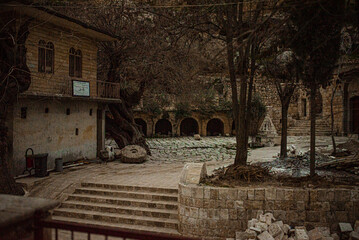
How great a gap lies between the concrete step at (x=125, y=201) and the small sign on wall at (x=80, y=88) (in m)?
6.12

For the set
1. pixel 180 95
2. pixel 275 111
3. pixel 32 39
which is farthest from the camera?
pixel 275 111

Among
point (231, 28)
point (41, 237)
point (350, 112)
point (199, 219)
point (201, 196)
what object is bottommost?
point (199, 219)

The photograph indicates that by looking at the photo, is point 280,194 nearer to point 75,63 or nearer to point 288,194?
point 288,194

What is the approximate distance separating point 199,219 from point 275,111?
88.7 ft

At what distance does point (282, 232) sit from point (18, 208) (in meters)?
6.05

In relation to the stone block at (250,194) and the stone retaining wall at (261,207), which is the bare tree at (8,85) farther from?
the stone block at (250,194)

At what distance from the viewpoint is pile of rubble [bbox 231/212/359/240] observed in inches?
272

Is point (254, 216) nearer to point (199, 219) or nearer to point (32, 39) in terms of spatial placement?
point (199, 219)

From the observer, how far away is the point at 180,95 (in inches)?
822

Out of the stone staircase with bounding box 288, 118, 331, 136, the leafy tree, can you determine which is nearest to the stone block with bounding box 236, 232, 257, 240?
the leafy tree

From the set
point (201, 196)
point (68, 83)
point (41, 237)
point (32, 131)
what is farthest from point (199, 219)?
point (68, 83)

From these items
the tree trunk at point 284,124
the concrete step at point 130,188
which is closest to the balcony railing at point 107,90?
the concrete step at point 130,188

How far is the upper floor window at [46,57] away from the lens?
45.6 ft

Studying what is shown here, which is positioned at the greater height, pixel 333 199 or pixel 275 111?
pixel 275 111
